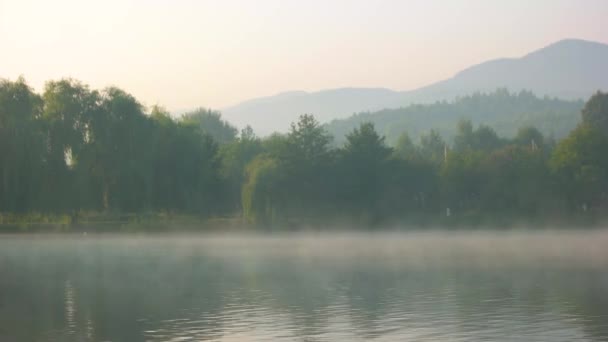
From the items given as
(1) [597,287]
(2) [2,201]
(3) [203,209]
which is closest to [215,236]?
(3) [203,209]

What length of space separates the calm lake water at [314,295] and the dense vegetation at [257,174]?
21.7 metres

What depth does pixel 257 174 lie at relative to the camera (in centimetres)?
7738

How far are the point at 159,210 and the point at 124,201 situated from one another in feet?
13.0

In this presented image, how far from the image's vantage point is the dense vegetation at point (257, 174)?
221 ft

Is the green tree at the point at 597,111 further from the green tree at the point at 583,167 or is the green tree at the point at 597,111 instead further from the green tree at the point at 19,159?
the green tree at the point at 19,159

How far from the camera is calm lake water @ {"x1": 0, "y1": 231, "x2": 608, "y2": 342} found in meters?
18.6

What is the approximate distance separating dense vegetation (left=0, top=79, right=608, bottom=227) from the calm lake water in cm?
2172

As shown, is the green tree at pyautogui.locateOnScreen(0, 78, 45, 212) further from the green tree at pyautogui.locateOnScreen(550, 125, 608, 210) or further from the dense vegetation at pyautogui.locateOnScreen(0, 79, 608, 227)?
the green tree at pyautogui.locateOnScreen(550, 125, 608, 210)

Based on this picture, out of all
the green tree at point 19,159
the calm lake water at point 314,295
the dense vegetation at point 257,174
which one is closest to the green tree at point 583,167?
the dense vegetation at point 257,174

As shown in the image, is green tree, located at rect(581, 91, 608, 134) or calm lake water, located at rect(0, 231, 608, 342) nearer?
calm lake water, located at rect(0, 231, 608, 342)

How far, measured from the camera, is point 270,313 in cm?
2172

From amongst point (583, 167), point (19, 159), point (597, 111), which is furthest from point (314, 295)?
point (597, 111)

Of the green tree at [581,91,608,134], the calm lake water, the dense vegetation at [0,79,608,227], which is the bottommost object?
the calm lake water

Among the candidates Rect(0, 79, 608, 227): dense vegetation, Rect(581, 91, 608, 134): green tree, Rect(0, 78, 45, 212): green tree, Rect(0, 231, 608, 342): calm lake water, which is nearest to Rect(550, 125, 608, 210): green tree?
Rect(0, 79, 608, 227): dense vegetation
